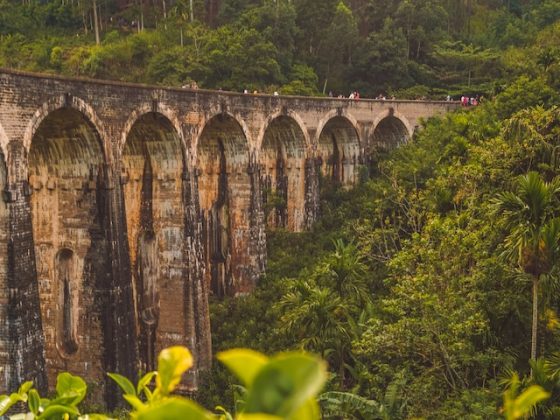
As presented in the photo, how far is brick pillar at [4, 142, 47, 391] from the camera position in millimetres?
15781

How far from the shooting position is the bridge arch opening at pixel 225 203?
1113 inches

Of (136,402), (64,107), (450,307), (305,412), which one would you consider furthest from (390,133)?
(305,412)

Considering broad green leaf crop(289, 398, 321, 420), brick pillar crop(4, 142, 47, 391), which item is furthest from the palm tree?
broad green leaf crop(289, 398, 321, 420)

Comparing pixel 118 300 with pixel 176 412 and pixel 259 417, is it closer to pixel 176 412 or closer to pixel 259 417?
pixel 176 412

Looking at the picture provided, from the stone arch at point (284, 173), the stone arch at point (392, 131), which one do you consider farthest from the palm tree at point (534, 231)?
the stone arch at point (392, 131)

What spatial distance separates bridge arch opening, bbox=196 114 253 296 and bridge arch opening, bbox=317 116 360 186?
9061 millimetres

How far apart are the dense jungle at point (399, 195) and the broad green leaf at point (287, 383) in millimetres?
4564

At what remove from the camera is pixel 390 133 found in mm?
41688

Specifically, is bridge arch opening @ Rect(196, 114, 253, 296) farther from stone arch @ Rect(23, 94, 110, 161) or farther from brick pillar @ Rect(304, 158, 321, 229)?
stone arch @ Rect(23, 94, 110, 161)

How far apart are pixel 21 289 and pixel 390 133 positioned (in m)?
29.4

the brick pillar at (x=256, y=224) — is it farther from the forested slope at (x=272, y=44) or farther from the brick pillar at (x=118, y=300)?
the forested slope at (x=272, y=44)

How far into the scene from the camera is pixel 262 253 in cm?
2975

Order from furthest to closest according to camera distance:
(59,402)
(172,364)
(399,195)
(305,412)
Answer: (399,195)
(59,402)
(172,364)
(305,412)

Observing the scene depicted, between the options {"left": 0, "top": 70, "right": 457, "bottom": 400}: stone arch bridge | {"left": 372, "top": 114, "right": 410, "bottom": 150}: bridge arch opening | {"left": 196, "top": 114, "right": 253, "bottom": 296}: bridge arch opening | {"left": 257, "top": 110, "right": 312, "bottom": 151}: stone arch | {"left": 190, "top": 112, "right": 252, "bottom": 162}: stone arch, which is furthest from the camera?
{"left": 372, "top": 114, "right": 410, "bottom": 150}: bridge arch opening
